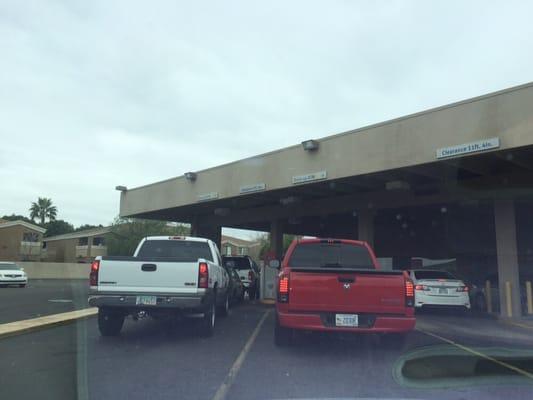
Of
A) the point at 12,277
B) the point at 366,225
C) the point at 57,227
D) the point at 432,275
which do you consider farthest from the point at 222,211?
the point at 57,227

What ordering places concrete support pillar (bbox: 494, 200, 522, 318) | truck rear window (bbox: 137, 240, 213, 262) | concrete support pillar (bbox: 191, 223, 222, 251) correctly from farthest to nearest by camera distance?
concrete support pillar (bbox: 191, 223, 222, 251)
concrete support pillar (bbox: 494, 200, 522, 318)
truck rear window (bbox: 137, 240, 213, 262)

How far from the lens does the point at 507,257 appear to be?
1700 cm

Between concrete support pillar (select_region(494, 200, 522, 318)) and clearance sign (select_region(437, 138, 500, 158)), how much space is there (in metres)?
4.36

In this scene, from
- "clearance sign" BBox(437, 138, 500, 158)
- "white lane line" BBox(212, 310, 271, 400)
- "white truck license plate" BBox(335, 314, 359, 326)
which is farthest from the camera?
"clearance sign" BBox(437, 138, 500, 158)

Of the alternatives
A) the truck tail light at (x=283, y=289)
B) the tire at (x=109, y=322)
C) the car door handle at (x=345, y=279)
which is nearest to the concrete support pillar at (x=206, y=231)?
the tire at (x=109, y=322)

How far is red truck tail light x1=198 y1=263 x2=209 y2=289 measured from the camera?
361 inches

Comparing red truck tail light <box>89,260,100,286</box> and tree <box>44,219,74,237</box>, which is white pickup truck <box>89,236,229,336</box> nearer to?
red truck tail light <box>89,260,100,286</box>

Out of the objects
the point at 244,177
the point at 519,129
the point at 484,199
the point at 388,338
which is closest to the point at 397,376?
the point at 388,338

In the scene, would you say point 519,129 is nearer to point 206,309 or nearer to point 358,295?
point 358,295

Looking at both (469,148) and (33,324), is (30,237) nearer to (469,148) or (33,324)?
(33,324)

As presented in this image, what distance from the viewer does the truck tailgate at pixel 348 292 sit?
8.04 meters

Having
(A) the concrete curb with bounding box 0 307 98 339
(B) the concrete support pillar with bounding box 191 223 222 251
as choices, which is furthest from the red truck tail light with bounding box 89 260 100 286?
(B) the concrete support pillar with bounding box 191 223 222 251

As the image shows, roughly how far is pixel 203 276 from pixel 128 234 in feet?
202

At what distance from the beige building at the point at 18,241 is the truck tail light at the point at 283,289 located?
58.9m
